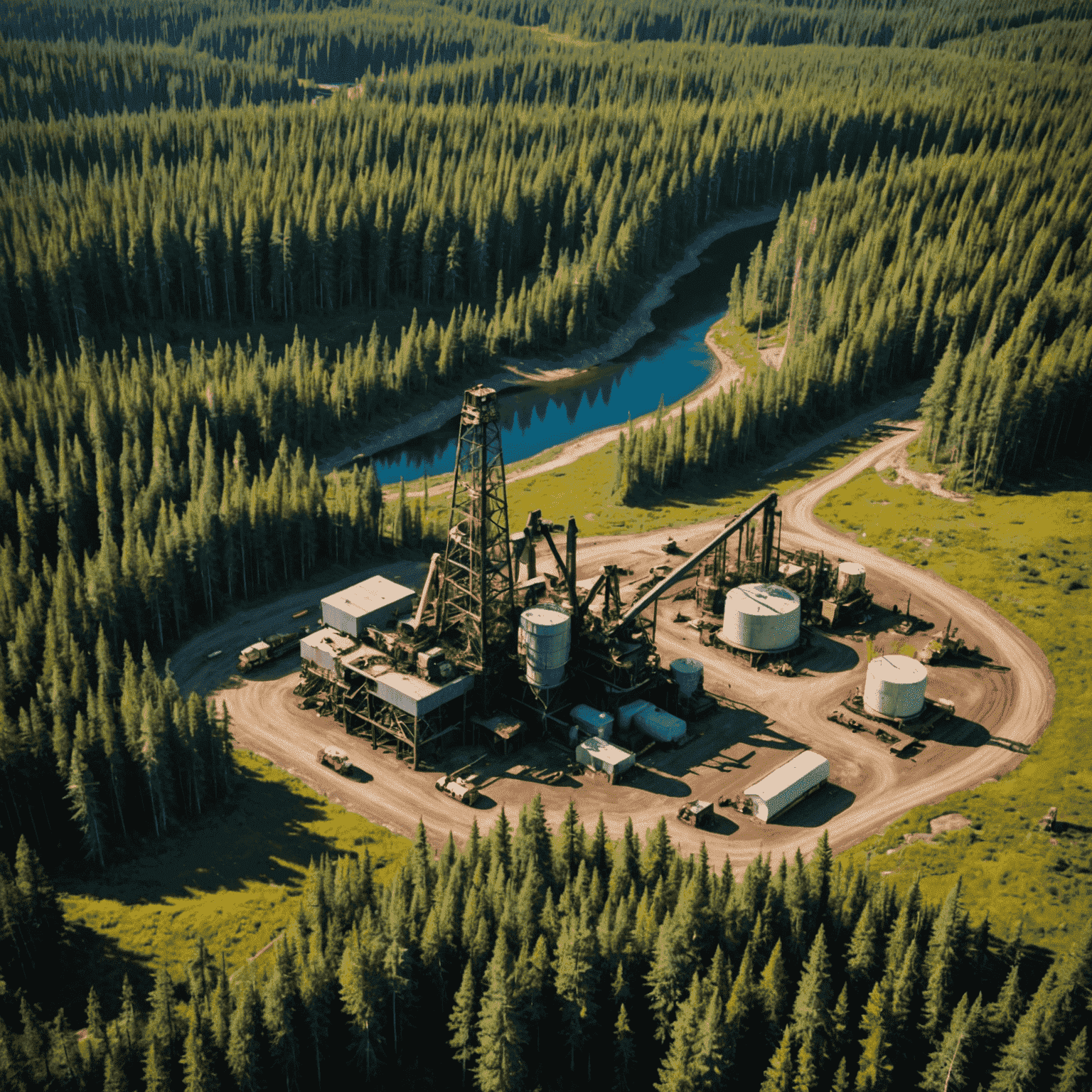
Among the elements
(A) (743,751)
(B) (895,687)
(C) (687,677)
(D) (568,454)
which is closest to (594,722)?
(C) (687,677)

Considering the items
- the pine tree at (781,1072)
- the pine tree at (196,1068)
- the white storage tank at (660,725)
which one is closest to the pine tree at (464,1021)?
the pine tree at (196,1068)

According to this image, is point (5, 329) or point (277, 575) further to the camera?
point (5, 329)

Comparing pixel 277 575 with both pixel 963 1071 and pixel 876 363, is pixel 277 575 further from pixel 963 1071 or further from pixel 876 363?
pixel 876 363

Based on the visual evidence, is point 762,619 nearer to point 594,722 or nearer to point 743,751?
point 743,751

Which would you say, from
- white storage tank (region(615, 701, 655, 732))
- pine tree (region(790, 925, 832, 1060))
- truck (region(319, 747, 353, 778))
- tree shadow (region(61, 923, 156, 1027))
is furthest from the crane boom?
tree shadow (region(61, 923, 156, 1027))

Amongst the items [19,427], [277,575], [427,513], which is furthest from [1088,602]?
[19,427]

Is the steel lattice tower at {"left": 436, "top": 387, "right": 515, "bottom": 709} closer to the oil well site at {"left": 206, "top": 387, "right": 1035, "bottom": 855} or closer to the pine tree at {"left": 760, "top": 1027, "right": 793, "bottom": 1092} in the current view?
the oil well site at {"left": 206, "top": 387, "right": 1035, "bottom": 855}
